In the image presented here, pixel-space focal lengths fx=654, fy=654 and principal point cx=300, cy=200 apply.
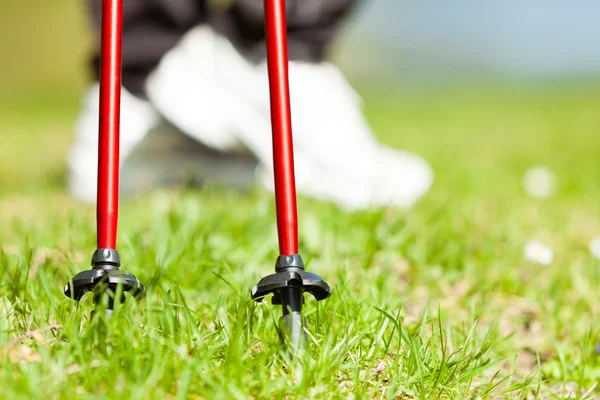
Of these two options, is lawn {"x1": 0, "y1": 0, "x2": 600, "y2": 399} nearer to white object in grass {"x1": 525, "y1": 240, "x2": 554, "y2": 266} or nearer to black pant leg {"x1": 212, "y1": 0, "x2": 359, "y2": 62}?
white object in grass {"x1": 525, "y1": 240, "x2": 554, "y2": 266}

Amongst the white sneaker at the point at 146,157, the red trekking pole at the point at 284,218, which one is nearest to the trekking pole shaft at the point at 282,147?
the red trekking pole at the point at 284,218

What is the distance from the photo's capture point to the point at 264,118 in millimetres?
3230

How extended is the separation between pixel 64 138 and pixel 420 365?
5.26m

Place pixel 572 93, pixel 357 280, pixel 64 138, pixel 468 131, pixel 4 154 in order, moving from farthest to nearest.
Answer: pixel 572 93, pixel 468 131, pixel 64 138, pixel 4 154, pixel 357 280

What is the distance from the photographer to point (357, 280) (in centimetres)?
205

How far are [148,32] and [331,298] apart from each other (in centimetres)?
208

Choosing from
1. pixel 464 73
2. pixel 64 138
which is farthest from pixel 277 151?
pixel 464 73

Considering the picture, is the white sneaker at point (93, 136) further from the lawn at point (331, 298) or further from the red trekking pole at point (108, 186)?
the red trekking pole at point (108, 186)

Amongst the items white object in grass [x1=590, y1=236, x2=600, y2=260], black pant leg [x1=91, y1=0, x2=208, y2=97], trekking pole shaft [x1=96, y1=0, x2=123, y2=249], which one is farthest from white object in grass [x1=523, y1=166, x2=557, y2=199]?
trekking pole shaft [x1=96, y1=0, x2=123, y2=249]

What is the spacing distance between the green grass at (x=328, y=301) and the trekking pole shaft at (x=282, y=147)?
0.76 feet

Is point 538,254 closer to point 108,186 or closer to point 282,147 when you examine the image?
point 282,147

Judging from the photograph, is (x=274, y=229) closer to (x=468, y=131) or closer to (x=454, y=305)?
(x=454, y=305)

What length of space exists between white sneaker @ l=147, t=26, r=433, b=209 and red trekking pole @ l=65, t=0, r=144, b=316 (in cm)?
175

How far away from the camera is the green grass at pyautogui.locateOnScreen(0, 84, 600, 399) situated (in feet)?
4.28
